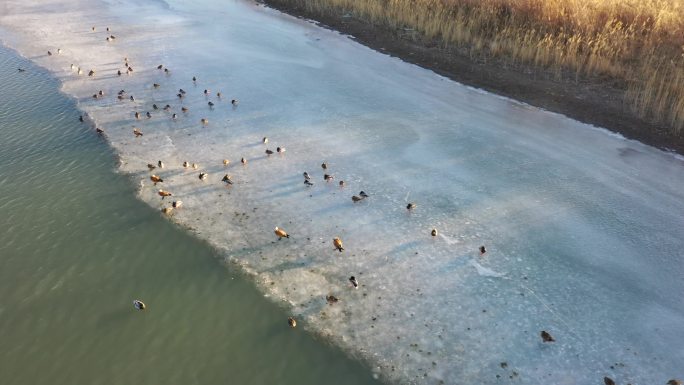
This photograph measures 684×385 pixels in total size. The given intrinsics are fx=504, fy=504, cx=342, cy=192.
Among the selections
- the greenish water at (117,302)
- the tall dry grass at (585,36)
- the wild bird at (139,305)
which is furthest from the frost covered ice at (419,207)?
the tall dry grass at (585,36)

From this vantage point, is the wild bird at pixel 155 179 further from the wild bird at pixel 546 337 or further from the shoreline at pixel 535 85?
the shoreline at pixel 535 85

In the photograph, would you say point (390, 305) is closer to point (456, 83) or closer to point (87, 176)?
point (87, 176)

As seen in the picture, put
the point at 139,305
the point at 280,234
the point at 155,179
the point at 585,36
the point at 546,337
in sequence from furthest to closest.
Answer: the point at 585,36
the point at 155,179
the point at 280,234
the point at 139,305
the point at 546,337

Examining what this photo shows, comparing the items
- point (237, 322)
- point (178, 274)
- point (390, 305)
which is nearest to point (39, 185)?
point (178, 274)

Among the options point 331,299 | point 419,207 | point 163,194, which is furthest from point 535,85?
point 163,194

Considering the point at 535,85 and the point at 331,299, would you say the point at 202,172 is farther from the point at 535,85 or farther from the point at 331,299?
the point at 535,85

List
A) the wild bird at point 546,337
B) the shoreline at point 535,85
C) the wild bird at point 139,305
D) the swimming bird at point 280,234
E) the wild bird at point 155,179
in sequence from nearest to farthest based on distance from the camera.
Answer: the wild bird at point 546,337 < the wild bird at point 139,305 < the swimming bird at point 280,234 < the wild bird at point 155,179 < the shoreline at point 535,85
